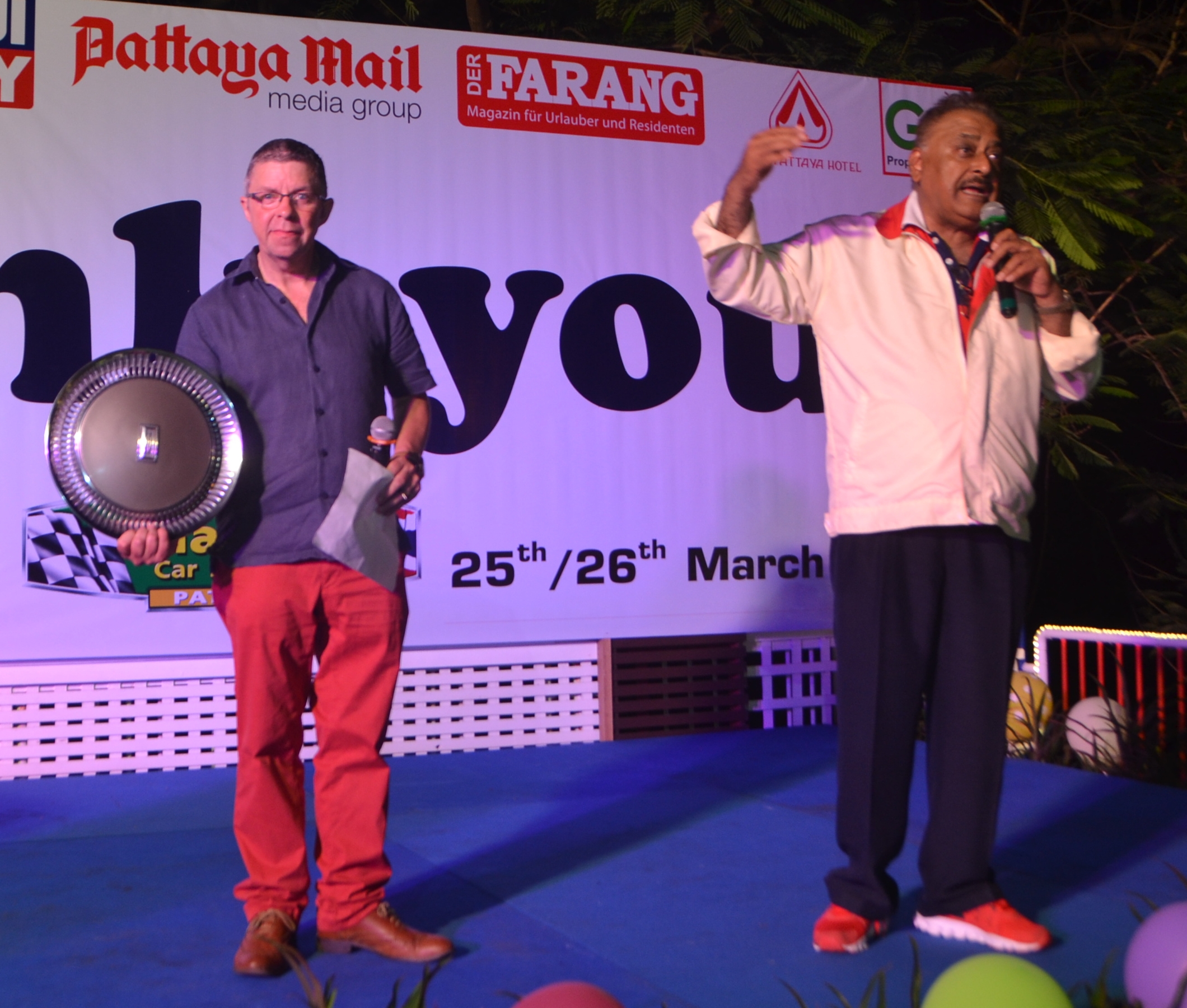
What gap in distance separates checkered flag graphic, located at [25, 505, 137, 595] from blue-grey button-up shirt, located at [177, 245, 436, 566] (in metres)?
2.20

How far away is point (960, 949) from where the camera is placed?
7.64 feet

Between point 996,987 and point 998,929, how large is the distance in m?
0.76

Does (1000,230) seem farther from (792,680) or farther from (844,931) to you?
(792,680)

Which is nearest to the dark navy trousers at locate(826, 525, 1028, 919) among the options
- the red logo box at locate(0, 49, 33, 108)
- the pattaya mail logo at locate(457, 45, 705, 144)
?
the pattaya mail logo at locate(457, 45, 705, 144)

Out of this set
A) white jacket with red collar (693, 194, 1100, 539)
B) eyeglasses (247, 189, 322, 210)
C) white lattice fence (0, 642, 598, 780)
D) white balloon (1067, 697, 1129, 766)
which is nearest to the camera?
white jacket with red collar (693, 194, 1100, 539)

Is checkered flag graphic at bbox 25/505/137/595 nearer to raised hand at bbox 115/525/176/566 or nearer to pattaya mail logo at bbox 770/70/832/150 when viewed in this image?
raised hand at bbox 115/525/176/566

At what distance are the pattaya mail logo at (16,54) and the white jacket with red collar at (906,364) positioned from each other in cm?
331

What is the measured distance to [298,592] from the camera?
239cm

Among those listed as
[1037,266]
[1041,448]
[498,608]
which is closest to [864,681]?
[1037,266]

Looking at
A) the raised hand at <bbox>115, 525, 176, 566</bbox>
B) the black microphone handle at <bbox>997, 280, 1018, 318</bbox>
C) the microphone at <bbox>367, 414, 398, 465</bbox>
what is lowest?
the raised hand at <bbox>115, 525, 176, 566</bbox>

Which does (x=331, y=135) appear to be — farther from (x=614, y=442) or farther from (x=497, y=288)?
(x=614, y=442)

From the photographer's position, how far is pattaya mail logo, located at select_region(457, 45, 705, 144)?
16.0ft

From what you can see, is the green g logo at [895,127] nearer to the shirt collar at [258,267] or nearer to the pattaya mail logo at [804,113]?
the pattaya mail logo at [804,113]

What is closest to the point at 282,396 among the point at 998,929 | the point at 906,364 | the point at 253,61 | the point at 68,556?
the point at 906,364
